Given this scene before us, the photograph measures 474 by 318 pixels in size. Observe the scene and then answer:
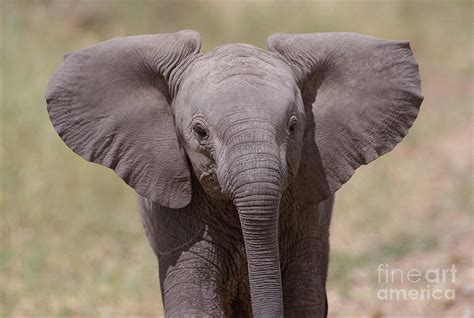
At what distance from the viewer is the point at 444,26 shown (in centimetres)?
1686

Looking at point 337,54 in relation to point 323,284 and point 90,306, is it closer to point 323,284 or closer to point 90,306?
point 323,284

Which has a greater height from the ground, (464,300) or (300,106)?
(300,106)

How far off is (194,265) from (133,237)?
4.40 metres

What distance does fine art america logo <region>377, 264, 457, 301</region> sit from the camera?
8.19 meters

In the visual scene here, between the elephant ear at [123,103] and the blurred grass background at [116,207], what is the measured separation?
2.33 metres

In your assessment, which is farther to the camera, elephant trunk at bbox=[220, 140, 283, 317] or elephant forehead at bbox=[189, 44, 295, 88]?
elephant forehead at bbox=[189, 44, 295, 88]

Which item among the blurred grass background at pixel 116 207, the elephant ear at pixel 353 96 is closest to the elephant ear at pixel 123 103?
the elephant ear at pixel 353 96

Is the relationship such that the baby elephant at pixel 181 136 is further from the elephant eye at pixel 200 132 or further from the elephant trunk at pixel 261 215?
the elephant trunk at pixel 261 215

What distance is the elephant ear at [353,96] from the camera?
17.7ft

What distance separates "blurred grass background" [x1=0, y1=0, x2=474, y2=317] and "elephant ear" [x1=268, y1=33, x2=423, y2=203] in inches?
94.3

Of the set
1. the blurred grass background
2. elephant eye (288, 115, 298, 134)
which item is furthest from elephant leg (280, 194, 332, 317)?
the blurred grass background

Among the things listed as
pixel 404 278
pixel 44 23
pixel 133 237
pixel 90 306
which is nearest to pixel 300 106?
pixel 90 306

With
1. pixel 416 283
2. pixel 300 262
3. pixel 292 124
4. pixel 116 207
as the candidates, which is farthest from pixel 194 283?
pixel 116 207

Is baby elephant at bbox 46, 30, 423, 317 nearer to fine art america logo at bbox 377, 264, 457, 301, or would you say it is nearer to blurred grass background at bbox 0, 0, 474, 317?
blurred grass background at bbox 0, 0, 474, 317
